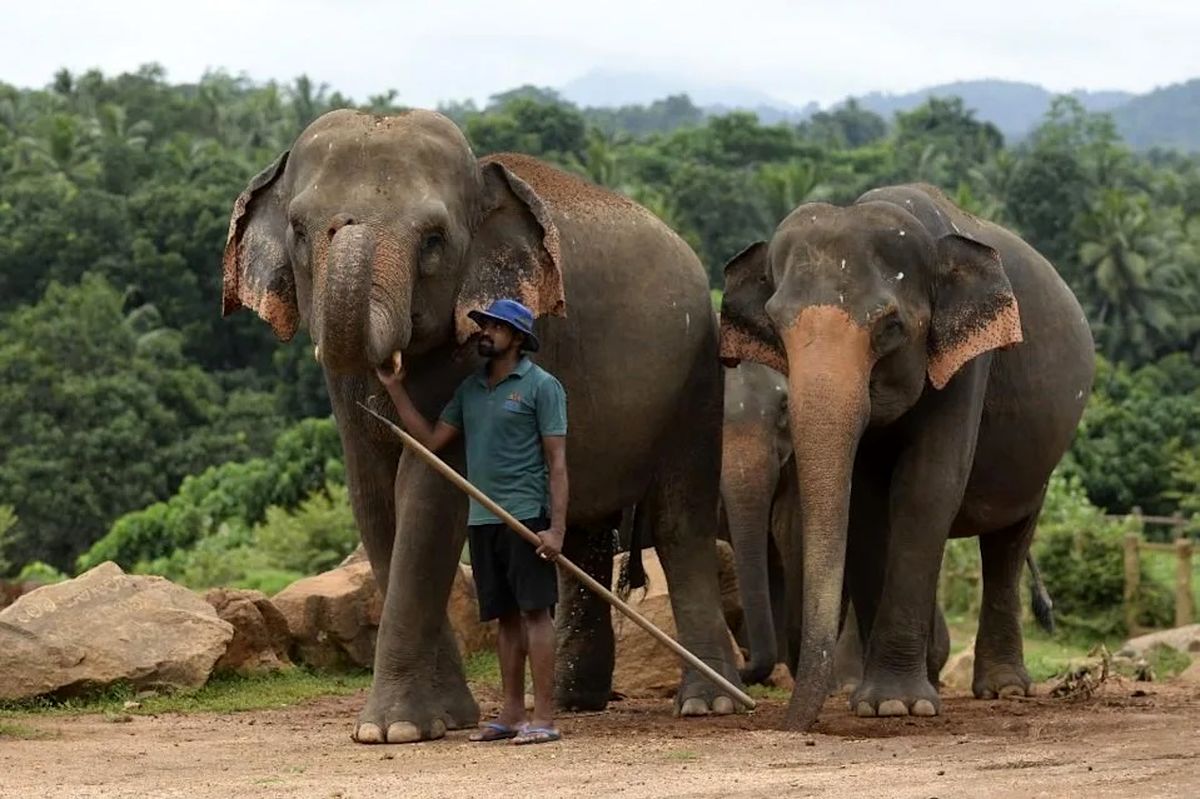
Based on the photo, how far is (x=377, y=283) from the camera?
23.3 feet

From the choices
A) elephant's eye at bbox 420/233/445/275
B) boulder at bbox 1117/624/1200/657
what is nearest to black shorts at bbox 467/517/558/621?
elephant's eye at bbox 420/233/445/275

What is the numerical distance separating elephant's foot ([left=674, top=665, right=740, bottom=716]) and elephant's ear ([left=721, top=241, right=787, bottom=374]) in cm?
125

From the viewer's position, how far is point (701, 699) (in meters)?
8.69

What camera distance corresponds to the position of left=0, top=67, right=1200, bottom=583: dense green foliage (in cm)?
3434

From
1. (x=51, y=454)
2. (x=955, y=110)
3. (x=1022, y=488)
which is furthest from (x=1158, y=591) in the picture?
(x=955, y=110)

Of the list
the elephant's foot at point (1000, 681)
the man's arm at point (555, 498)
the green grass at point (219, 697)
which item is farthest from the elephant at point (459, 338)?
the elephant's foot at point (1000, 681)

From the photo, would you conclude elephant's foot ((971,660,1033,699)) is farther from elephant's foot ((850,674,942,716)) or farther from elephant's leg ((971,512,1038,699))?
elephant's foot ((850,674,942,716))

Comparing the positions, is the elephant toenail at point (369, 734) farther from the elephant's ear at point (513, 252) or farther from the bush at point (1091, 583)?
the bush at point (1091, 583)

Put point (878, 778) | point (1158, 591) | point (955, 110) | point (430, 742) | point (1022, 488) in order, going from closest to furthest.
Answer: point (878, 778) → point (430, 742) → point (1022, 488) → point (1158, 591) → point (955, 110)

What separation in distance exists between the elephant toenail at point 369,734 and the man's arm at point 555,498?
894 millimetres

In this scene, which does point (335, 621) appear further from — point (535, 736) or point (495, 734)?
point (535, 736)

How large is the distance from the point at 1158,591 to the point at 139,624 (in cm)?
1354

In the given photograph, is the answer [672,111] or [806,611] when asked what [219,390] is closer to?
[806,611]

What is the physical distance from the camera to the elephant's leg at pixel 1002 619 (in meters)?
10.5
